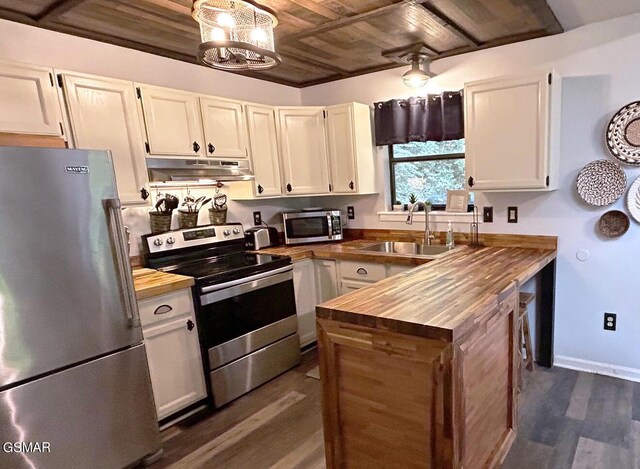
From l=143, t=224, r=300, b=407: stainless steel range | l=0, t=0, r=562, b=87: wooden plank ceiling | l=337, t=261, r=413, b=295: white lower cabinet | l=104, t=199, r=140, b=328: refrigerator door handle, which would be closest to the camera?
l=104, t=199, r=140, b=328: refrigerator door handle

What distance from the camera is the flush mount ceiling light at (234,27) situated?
158cm

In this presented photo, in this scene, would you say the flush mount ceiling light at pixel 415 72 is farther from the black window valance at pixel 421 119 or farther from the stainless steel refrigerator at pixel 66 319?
the stainless steel refrigerator at pixel 66 319

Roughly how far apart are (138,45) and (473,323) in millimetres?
2681

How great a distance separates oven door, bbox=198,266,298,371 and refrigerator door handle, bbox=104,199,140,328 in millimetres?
485

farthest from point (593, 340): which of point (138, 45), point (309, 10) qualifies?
point (138, 45)

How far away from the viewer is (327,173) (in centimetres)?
345

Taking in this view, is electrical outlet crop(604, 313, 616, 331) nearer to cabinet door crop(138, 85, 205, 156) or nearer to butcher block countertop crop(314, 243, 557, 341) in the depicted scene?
butcher block countertop crop(314, 243, 557, 341)

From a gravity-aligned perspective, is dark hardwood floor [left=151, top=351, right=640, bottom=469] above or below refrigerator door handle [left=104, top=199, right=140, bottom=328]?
below

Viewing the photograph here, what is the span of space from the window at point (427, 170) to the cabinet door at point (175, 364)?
214cm

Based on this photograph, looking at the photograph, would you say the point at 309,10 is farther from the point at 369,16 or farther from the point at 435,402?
the point at 435,402

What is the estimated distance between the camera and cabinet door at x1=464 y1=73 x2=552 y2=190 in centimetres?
243

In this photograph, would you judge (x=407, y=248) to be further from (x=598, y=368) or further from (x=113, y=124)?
(x=113, y=124)

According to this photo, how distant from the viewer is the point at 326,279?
326 cm

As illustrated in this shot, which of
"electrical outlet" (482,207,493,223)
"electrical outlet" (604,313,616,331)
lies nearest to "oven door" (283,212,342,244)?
"electrical outlet" (482,207,493,223)
